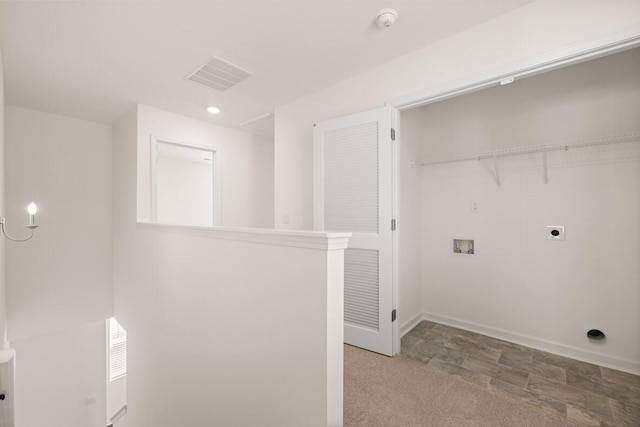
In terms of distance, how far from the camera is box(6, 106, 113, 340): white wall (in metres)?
3.35

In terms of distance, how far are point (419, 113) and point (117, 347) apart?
640 centimetres

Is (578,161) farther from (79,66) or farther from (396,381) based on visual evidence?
(79,66)

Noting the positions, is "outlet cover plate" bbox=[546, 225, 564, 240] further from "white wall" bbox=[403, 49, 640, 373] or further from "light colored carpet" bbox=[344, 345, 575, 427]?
"light colored carpet" bbox=[344, 345, 575, 427]

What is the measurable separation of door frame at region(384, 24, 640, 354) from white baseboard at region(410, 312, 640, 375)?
0.98 meters

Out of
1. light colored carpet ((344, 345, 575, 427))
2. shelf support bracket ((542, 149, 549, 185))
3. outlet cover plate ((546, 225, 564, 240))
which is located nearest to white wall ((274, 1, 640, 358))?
light colored carpet ((344, 345, 575, 427))

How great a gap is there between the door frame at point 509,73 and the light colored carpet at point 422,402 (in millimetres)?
373

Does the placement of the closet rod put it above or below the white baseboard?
above

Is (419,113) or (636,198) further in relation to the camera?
(419,113)

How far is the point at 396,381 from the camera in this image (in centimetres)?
201

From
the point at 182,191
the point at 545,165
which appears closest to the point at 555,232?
the point at 545,165

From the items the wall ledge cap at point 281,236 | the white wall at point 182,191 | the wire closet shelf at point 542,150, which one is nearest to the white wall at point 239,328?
the wall ledge cap at point 281,236

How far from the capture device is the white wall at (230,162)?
332cm

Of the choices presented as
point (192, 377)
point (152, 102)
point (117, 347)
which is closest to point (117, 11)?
point (152, 102)

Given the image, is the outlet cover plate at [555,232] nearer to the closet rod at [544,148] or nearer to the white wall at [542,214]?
the white wall at [542,214]
